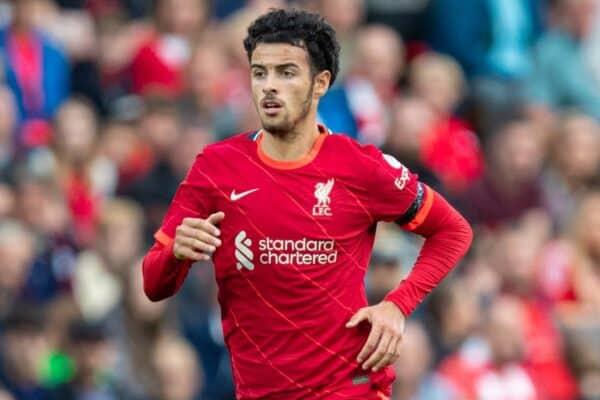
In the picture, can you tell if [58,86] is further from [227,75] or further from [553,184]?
[553,184]

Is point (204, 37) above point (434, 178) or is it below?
above

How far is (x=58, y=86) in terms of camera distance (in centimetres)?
1120

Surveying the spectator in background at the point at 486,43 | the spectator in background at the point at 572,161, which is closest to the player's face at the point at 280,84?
the spectator in background at the point at 572,161

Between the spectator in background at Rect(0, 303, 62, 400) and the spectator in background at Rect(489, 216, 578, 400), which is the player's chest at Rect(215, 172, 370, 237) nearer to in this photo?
the spectator in background at Rect(0, 303, 62, 400)

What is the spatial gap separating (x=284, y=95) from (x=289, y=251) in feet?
1.96

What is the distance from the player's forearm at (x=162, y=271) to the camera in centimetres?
621

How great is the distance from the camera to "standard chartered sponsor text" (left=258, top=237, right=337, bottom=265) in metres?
6.29

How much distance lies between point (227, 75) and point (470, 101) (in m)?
2.18

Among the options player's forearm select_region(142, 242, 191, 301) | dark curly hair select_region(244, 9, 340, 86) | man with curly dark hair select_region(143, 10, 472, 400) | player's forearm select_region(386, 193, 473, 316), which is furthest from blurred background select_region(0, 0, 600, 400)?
dark curly hair select_region(244, 9, 340, 86)

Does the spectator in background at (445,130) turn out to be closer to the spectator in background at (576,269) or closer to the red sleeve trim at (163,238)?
the spectator in background at (576,269)

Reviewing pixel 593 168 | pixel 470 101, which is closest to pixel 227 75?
pixel 470 101

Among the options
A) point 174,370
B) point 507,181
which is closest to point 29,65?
point 174,370

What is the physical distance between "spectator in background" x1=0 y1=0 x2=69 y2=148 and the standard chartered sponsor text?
487 centimetres

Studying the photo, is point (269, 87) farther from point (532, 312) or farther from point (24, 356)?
point (532, 312)
